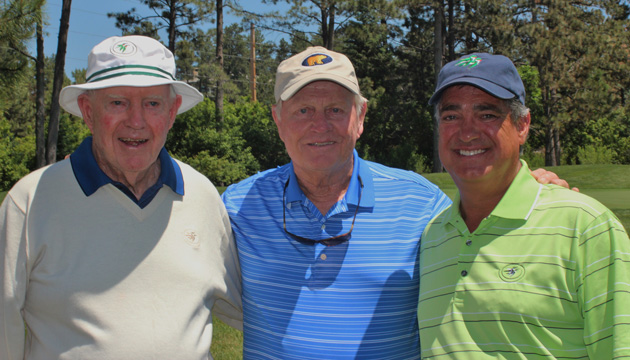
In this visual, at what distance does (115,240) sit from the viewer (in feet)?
8.11

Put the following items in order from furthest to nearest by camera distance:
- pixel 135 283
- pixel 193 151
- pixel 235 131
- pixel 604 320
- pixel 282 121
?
pixel 235 131
pixel 193 151
pixel 282 121
pixel 135 283
pixel 604 320

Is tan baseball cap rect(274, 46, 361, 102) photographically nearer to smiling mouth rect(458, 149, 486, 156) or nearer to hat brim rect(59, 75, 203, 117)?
hat brim rect(59, 75, 203, 117)

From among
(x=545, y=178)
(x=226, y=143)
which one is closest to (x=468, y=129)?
(x=545, y=178)

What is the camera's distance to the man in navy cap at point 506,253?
6.19 feet

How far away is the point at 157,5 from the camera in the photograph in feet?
91.8

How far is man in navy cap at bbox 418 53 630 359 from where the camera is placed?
1887 millimetres

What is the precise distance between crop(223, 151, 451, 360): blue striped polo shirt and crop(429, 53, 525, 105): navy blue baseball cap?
0.73 metres

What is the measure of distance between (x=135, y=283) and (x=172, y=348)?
1.11 feet

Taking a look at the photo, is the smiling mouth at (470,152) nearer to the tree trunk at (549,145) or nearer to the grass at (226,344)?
the grass at (226,344)

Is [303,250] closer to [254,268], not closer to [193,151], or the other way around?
[254,268]

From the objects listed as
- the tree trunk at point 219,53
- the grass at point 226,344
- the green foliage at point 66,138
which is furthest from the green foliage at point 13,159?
the grass at point 226,344

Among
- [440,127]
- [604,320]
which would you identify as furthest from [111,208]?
[604,320]

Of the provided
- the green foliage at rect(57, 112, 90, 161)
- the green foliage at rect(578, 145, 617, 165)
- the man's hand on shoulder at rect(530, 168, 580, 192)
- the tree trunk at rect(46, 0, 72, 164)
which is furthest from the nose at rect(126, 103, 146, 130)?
the green foliage at rect(578, 145, 617, 165)

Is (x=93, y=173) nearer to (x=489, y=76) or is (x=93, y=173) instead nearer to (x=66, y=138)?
(x=489, y=76)
